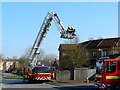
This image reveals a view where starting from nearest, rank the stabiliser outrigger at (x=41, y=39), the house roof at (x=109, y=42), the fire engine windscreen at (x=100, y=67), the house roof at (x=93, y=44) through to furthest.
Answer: the fire engine windscreen at (x=100, y=67), the stabiliser outrigger at (x=41, y=39), the house roof at (x=109, y=42), the house roof at (x=93, y=44)

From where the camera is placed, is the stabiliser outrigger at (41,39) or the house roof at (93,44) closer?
the stabiliser outrigger at (41,39)

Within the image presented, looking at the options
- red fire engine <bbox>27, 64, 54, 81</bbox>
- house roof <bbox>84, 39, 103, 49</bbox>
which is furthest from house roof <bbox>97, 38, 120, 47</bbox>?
red fire engine <bbox>27, 64, 54, 81</bbox>

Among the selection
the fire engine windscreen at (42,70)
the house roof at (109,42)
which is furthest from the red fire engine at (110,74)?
the house roof at (109,42)

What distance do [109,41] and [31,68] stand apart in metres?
53.1

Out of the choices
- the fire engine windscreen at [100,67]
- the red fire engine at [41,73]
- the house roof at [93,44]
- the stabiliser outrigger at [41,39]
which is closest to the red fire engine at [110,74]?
the fire engine windscreen at [100,67]

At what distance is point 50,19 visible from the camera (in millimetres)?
40844

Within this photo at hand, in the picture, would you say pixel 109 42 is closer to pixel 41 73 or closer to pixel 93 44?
pixel 93 44

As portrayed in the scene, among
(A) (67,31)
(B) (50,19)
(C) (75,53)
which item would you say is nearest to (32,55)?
(B) (50,19)

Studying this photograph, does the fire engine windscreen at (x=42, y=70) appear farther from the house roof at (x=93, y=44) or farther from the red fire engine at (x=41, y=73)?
the house roof at (x=93, y=44)

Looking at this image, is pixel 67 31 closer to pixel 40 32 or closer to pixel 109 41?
pixel 40 32

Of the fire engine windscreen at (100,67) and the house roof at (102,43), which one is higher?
the house roof at (102,43)

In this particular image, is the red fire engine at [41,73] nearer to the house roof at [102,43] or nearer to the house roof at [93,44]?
the house roof at [102,43]

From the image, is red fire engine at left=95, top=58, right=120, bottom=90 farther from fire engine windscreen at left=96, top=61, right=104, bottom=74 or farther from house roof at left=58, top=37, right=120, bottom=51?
house roof at left=58, top=37, right=120, bottom=51

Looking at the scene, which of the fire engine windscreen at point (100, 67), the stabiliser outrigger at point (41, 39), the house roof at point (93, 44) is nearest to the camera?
the fire engine windscreen at point (100, 67)
